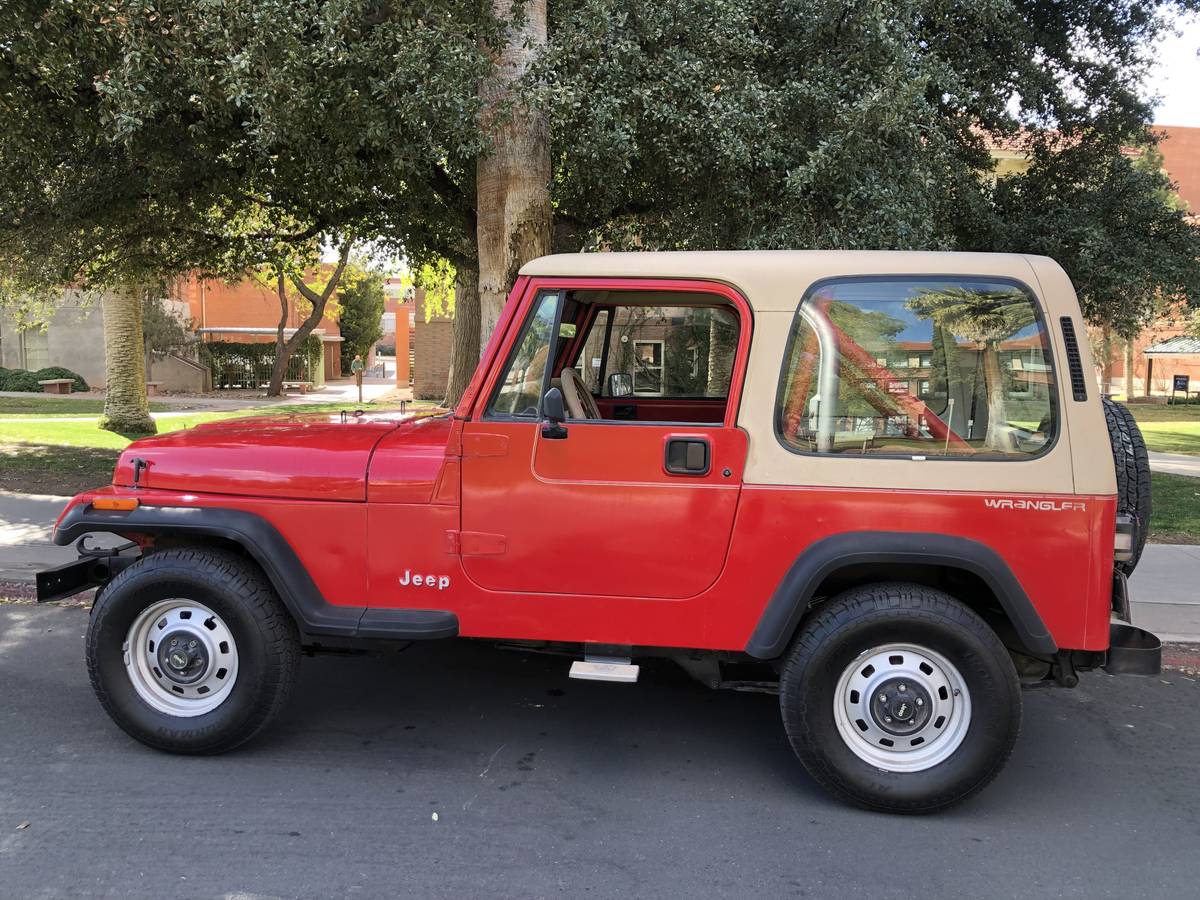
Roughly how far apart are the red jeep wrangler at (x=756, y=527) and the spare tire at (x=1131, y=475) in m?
0.01

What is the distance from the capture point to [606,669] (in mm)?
3633

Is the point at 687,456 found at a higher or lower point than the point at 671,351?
lower

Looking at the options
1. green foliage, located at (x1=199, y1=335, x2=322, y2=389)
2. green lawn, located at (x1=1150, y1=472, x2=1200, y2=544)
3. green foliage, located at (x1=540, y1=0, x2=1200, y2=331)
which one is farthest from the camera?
green foliage, located at (x1=199, y1=335, x2=322, y2=389)

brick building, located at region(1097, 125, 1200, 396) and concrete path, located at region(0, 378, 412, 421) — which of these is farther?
brick building, located at region(1097, 125, 1200, 396)

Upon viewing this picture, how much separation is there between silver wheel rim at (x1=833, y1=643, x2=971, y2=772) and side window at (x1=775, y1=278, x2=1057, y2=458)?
81 cm

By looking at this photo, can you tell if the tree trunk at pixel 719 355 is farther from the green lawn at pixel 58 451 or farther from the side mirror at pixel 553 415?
the green lawn at pixel 58 451

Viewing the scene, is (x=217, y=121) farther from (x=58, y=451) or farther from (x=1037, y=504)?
(x=1037, y=504)

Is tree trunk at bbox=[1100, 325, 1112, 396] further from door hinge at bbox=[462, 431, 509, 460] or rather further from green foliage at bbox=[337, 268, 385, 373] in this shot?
door hinge at bbox=[462, 431, 509, 460]

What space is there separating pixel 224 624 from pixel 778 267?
272cm

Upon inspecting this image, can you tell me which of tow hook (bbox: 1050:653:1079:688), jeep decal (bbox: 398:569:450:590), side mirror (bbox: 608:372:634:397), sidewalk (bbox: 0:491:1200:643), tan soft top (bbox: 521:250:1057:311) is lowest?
sidewalk (bbox: 0:491:1200:643)

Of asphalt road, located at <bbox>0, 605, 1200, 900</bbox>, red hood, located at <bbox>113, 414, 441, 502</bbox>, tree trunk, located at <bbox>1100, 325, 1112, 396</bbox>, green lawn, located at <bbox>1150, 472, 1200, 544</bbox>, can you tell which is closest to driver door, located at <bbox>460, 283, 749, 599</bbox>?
red hood, located at <bbox>113, 414, 441, 502</bbox>

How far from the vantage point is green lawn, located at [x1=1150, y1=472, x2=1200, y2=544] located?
8.51 metres

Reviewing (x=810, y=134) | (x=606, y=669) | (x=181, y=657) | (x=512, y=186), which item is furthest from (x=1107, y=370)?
(x=181, y=657)

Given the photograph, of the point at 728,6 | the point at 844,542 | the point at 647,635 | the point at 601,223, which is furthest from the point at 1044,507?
the point at 601,223
